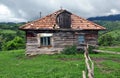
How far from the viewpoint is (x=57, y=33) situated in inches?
1344

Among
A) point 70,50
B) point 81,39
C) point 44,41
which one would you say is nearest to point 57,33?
point 44,41

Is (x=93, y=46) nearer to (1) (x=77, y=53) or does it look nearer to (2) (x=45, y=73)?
(1) (x=77, y=53)

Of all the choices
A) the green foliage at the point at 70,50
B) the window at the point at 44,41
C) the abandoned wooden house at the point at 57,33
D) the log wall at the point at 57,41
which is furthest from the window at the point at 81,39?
the window at the point at 44,41

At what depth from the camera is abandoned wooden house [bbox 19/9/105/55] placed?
111 ft

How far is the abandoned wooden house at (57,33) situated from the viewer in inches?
1330

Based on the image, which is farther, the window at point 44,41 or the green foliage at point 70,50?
the window at point 44,41

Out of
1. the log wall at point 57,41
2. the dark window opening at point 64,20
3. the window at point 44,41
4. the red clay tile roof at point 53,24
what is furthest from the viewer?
the dark window opening at point 64,20

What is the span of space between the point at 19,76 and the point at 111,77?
5350 mm

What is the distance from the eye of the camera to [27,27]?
110 feet

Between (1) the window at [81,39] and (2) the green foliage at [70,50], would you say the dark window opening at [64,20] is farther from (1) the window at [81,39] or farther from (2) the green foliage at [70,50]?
(2) the green foliage at [70,50]

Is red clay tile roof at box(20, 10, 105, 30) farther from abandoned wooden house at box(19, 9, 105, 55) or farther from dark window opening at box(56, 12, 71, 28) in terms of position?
dark window opening at box(56, 12, 71, 28)

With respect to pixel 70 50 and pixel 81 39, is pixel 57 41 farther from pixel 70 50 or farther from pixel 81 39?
pixel 81 39

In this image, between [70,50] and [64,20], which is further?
[64,20]

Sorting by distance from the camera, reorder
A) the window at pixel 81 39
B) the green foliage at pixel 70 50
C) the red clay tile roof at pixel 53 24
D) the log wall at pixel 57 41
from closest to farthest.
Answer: the green foliage at pixel 70 50 → the red clay tile roof at pixel 53 24 → the log wall at pixel 57 41 → the window at pixel 81 39
